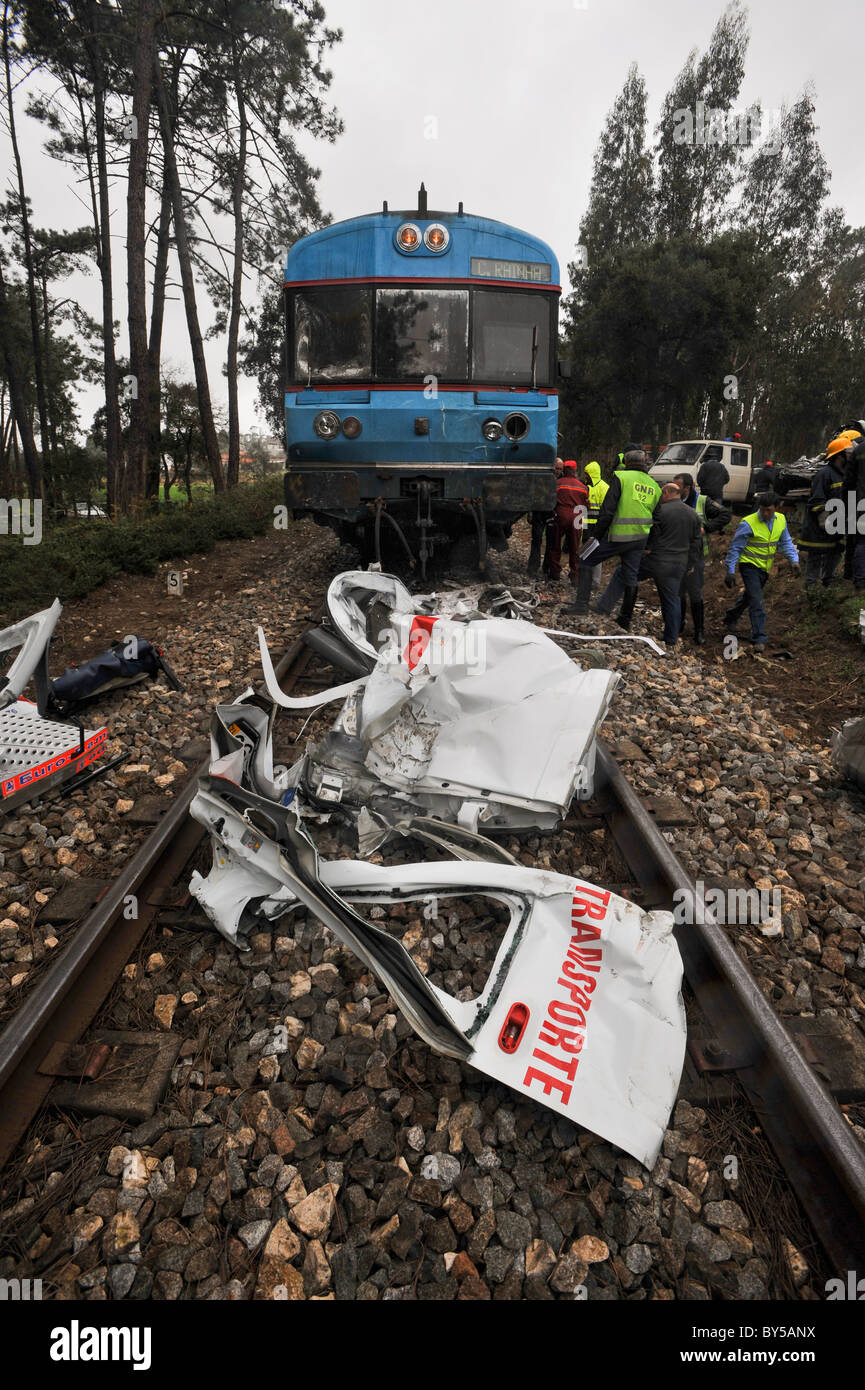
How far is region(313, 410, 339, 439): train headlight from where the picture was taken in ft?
22.5

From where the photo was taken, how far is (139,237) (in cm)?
1153

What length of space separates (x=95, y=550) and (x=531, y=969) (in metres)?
9.48

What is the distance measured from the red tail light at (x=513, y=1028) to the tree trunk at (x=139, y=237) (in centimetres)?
1206

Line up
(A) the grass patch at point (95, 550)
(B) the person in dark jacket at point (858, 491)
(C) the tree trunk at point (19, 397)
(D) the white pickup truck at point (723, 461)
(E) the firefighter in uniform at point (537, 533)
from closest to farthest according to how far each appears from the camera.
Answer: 1. (B) the person in dark jacket at point (858, 491)
2. (A) the grass patch at point (95, 550)
3. (E) the firefighter in uniform at point (537, 533)
4. (D) the white pickup truck at point (723, 461)
5. (C) the tree trunk at point (19, 397)

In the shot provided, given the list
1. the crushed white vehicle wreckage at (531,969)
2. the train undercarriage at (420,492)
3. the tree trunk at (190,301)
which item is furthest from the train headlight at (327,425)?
the tree trunk at (190,301)

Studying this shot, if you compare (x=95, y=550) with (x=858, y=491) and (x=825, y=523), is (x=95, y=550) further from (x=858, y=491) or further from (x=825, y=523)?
(x=858, y=491)

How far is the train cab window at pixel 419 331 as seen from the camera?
681 centimetres

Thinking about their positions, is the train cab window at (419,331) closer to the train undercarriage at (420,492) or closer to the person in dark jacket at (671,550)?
the train undercarriage at (420,492)

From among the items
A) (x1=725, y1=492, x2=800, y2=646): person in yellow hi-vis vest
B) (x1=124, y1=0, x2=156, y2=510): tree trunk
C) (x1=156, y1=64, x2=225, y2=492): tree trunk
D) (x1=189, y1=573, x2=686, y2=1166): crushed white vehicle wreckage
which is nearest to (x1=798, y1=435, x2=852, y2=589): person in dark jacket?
(x1=725, y1=492, x2=800, y2=646): person in yellow hi-vis vest

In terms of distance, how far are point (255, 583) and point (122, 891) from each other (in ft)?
24.1

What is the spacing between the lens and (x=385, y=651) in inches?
133
